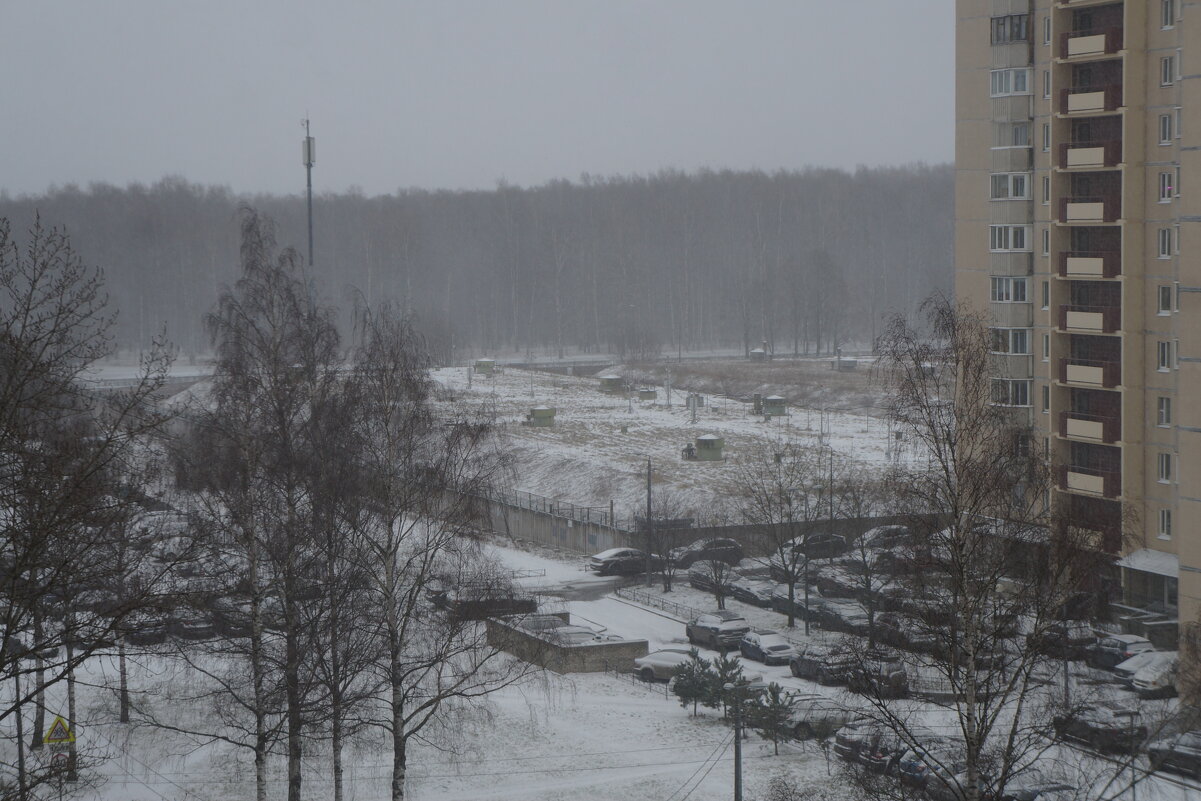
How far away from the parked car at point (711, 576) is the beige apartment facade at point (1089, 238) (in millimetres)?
7371

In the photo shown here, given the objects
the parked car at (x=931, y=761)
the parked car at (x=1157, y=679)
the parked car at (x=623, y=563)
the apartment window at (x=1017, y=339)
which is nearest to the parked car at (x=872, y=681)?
the parked car at (x=931, y=761)

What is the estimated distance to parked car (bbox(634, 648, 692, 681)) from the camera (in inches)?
840

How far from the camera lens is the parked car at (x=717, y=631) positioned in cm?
2291

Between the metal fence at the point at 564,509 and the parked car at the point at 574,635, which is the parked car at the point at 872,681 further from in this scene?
the metal fence at the point at 564,509

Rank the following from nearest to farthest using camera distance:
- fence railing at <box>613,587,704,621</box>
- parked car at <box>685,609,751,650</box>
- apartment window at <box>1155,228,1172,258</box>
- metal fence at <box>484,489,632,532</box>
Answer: parked car at <box>685,609,751,650</box>
apartment window at <box>1155,228,1172,258</box>
fence railing at <box>613,587,704,621</box>
metal fence at <box>484,489,632,532</box>

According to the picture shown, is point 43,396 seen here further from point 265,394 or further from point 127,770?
point 127,770

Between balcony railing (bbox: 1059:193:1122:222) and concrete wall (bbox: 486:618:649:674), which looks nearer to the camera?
concrete wall (bbox: 486:618:649:674)

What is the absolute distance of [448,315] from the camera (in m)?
101

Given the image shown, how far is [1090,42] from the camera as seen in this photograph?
80.1 ft

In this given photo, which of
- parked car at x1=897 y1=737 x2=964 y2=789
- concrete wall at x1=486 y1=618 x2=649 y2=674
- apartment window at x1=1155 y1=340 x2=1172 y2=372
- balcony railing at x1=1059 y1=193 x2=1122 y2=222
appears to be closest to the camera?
parked car at x1=897 y1=737 x2=964 y2=789

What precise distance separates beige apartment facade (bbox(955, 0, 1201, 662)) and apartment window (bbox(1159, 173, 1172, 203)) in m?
0.03

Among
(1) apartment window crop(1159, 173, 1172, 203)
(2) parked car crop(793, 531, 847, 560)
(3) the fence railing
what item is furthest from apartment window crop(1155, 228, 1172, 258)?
(3) the fence railing

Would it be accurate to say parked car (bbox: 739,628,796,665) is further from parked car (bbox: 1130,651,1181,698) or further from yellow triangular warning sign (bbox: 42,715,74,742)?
yellow triangular warning sign (bbox: 42,715,74,742)

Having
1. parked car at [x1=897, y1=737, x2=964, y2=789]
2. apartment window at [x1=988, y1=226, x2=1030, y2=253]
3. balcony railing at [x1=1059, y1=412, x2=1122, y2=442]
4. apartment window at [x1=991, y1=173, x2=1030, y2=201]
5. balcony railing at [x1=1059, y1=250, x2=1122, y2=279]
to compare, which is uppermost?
apartment window at [x1=991, y1=173, x2=1030, y2=201]
